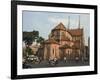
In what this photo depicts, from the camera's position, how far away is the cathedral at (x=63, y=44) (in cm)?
205

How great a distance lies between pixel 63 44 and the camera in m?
2.11

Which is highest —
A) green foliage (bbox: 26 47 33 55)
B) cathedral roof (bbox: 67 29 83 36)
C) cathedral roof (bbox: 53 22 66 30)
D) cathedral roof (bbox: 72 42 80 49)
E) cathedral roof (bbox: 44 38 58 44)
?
cathedral roof (bbox: 53 22 66 30)

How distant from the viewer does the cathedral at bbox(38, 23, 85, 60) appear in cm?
205

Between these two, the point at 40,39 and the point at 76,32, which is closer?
the point at 40,39

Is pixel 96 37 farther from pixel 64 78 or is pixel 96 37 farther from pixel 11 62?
pixel 11 62

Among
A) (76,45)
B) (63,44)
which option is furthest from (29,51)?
(76,45)

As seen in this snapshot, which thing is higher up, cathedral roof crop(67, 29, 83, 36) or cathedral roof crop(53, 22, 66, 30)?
cathedral roof crop(53, 22, 66, 30)

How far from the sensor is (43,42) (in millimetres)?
2043

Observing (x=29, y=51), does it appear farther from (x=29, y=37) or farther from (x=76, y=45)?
(x=76, y=45)

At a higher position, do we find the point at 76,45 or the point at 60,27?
the point at 60,27

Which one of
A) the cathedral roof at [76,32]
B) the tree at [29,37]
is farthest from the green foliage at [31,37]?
the cathedral roof at [76,32]

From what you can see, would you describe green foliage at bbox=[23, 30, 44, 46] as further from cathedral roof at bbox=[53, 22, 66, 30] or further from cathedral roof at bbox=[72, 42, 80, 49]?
cathedral roof at bbox=[72, 42, 80, 49]

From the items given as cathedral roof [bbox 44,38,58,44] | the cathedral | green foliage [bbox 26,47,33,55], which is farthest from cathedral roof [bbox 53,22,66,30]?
green foliage [bbox 26,47,33,55]

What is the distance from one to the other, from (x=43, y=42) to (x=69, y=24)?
304 mm
